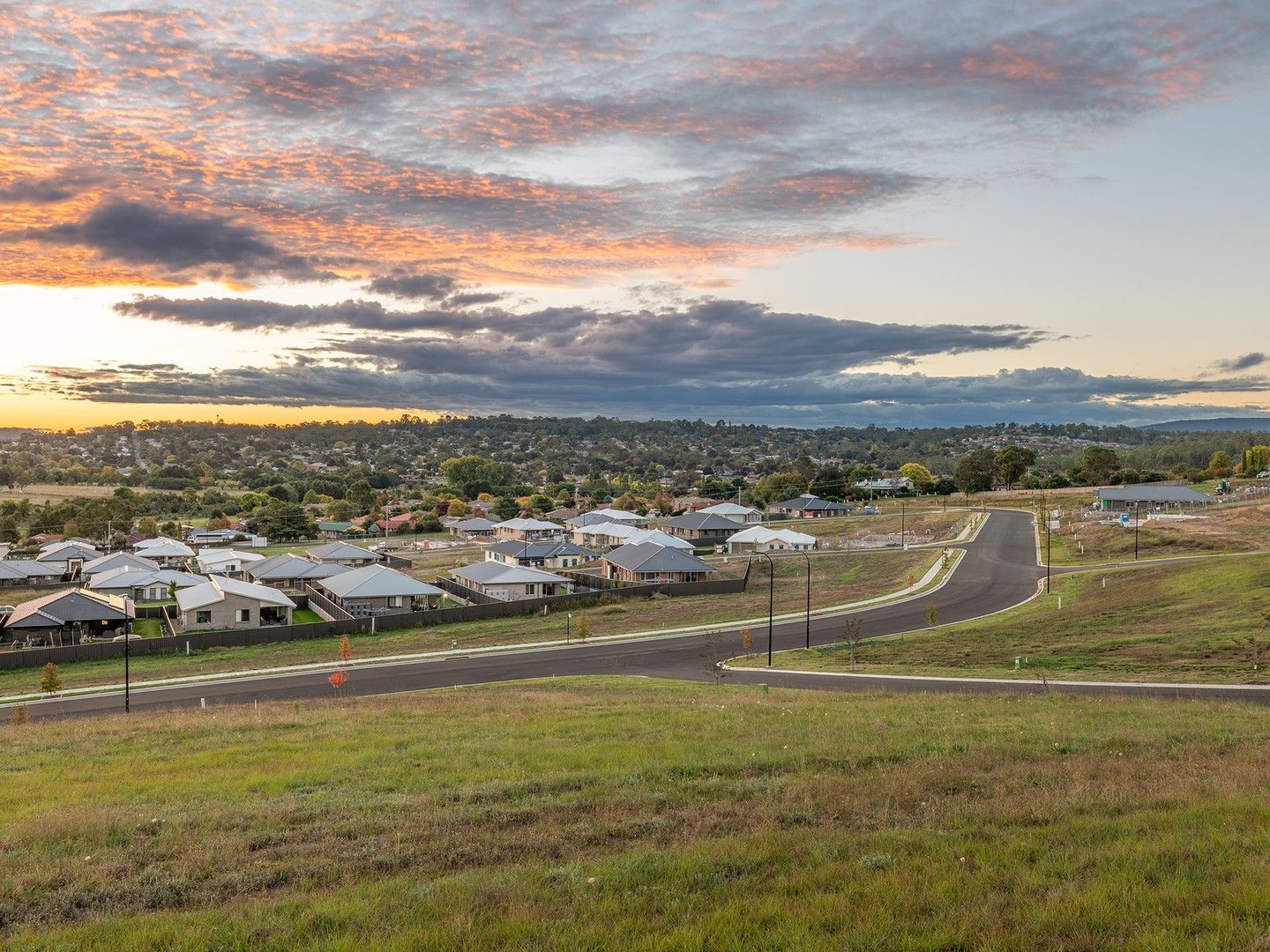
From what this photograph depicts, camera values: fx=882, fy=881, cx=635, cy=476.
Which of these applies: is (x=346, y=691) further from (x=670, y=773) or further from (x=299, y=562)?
(x=299, y=562)

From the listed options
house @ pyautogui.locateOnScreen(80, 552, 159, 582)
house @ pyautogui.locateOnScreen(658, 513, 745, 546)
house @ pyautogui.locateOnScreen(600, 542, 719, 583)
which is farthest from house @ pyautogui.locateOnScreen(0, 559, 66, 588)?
house @ pyautogui.locateOnScreen(658, 513, 745, 546)

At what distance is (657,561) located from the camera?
267 ft

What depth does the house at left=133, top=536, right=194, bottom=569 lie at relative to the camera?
344 feet

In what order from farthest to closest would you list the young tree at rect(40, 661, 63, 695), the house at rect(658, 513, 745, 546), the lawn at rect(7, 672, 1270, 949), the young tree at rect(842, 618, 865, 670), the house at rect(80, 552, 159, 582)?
the house at rect(658, 513, 745, 546)
the house at rect(80, 552, 159, 582)
the young tree at rect(842, 618, 865, 670)
the young tree at rect(40, 661, 63, 695)
the lawn at rect(7, 672, 1270, 949)

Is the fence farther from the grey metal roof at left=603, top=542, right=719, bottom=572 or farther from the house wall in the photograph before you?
the grey metal roof at left=603, top=542, right=719, bottom=572

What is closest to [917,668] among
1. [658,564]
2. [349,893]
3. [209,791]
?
[209,791]

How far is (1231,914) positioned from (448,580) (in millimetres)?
79289

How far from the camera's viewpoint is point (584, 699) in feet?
85.8

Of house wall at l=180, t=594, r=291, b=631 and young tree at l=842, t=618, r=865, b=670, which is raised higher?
young tree at l=842, t=618, r=865, b=670

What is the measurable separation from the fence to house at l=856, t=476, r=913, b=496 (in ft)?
322

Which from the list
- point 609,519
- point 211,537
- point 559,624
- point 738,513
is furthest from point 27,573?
point 738,513

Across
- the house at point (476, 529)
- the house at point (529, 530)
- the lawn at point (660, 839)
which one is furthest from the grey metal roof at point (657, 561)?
the lawn at point (660, 839)

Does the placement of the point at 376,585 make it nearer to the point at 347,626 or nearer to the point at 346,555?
the point at 347,626

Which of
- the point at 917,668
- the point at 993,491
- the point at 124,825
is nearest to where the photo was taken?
the point at 124,825
